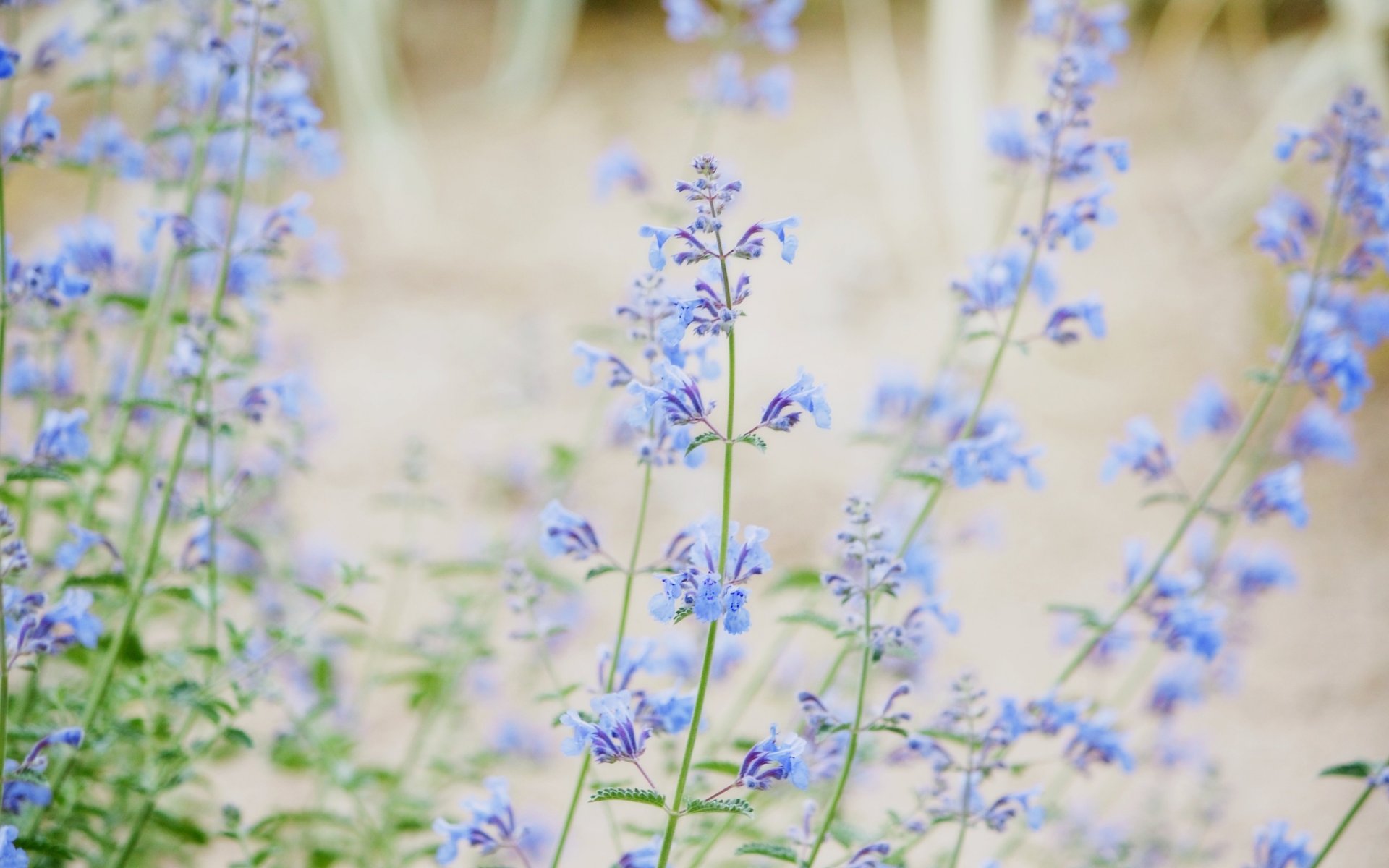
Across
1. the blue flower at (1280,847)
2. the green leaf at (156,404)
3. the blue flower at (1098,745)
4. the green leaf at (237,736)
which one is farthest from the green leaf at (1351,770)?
the green leaf at (156,404)

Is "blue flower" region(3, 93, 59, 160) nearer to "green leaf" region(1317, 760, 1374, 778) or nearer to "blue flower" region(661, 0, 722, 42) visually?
"blue flower" region(661, 0, 722, 42)

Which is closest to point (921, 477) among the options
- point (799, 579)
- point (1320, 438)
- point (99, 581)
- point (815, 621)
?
point (799, 579)

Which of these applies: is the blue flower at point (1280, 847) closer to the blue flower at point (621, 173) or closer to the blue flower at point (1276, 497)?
the blue flower at point (1276, 497)

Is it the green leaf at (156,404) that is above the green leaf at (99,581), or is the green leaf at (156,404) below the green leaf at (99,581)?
above

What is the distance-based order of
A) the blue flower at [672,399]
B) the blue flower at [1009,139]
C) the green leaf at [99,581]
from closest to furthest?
the blue flower at [672,399] < the green leaf at [99,581] < the blue flower at [1009,139]

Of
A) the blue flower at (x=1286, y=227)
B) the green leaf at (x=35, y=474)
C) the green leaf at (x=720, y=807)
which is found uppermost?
the blue flower at (x=1286, y=227)

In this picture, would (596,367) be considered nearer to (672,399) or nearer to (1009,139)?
(672,399)

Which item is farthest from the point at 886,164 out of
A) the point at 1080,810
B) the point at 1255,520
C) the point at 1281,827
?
the point at 1281,827

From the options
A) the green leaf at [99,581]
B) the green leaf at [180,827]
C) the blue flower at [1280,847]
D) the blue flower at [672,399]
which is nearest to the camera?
the blue flower at [672,399]
